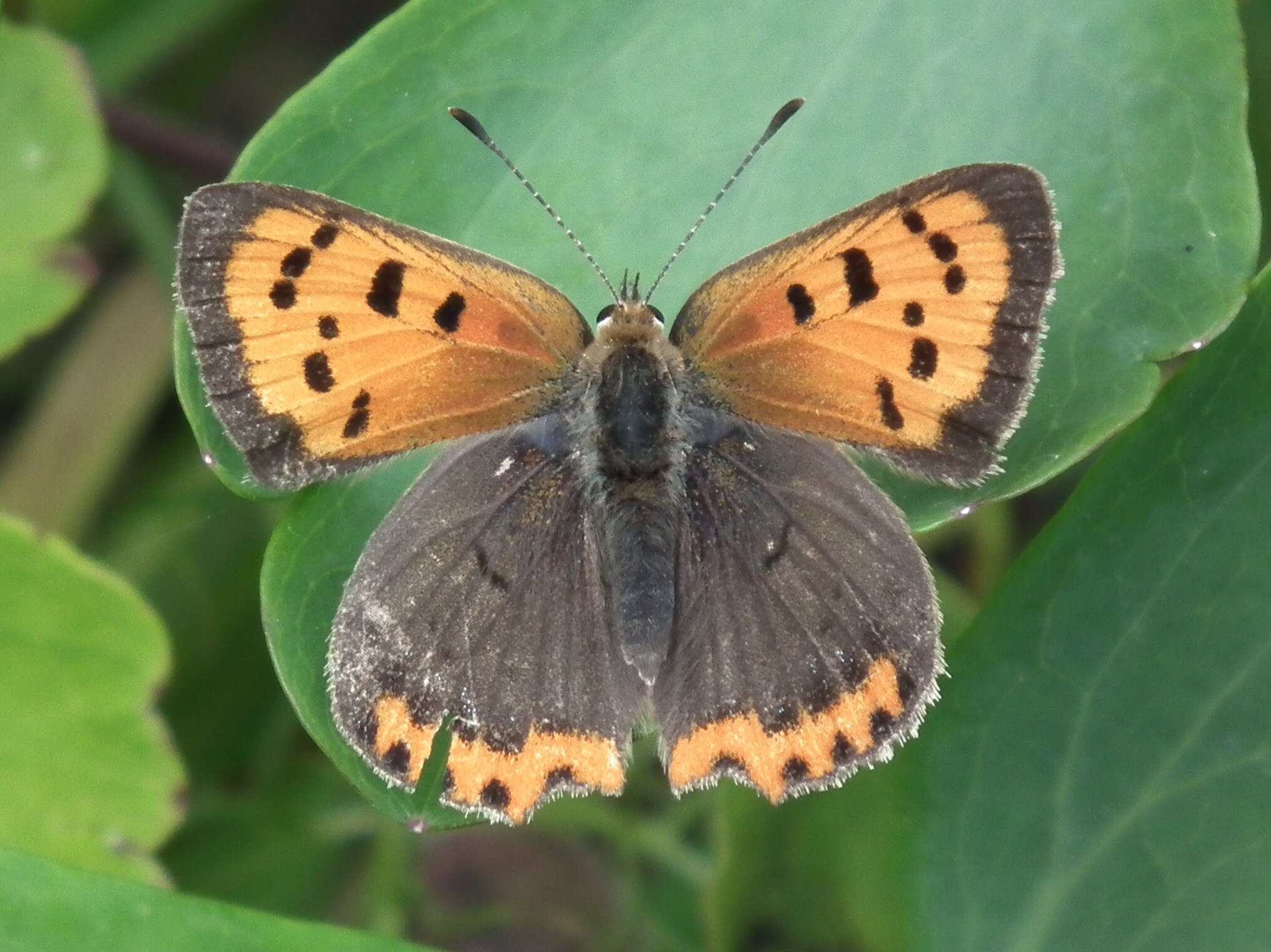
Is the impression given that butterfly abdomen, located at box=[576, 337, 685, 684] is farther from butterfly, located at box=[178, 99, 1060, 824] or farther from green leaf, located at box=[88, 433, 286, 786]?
green leaf, located at box=[88, 433, 286, 786]

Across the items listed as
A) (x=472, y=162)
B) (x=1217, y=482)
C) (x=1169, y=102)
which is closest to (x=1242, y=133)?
(x=1169, y=102)

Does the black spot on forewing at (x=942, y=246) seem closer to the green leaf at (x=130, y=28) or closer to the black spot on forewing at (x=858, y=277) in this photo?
the black spot on forewing at (x=858, y=277)

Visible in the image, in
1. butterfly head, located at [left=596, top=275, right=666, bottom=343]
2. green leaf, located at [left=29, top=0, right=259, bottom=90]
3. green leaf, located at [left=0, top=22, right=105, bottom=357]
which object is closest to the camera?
butterfly head, located at [left=596, top=275, right=666, bottom=343]

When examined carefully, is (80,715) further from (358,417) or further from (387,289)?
(387,289)

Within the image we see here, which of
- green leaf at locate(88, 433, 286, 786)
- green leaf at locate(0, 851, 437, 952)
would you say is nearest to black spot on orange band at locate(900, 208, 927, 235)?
green leaf at locate(0, 851, 437, 952)

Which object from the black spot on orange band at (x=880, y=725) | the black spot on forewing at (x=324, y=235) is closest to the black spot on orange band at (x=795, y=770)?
the black spot on orange band at (x=880, y=725)

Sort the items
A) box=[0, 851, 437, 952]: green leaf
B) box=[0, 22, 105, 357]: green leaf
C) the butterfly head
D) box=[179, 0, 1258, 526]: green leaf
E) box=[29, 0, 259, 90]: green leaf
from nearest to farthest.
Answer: box=[0, 851, 437, 952]: green leaf, box=[179, 0, 1258, 526]: green leaf, the butterfly head, box=[0, 22, 105, 357]: green leaf, box=[29, 0, 259, 90]: green leaf

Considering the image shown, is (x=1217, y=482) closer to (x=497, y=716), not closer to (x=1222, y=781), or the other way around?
(x=1222, y=781)
